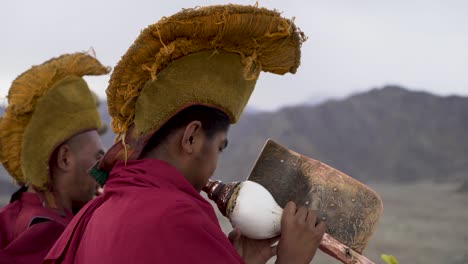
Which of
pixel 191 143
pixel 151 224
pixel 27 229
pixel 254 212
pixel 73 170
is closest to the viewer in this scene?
pixel 151 224

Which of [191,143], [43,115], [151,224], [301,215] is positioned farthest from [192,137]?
[43,115]

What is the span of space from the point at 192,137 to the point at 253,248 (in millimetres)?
554

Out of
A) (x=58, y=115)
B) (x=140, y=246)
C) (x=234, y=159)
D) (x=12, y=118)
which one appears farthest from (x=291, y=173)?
(x=234, y=159)

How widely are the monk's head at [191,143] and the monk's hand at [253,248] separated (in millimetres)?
348

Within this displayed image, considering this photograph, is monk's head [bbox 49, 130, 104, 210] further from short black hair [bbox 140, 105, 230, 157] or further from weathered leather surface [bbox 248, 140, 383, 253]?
short black hair [bbox 140, 105, 230, 157]

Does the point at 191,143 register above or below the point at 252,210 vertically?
above

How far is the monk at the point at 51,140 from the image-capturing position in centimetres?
351

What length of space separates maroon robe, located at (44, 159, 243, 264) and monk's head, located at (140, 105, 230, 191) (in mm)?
55

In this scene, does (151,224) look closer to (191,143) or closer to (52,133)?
(191,143)

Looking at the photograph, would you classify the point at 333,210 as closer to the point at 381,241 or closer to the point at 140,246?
the point at 140,246

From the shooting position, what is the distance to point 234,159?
36125mm

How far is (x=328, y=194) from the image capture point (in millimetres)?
2348

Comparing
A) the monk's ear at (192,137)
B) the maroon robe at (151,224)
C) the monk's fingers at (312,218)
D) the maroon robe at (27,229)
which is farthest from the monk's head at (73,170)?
the monk's fingers at (312,218)

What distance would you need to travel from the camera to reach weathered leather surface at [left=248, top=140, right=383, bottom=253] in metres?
2.31
